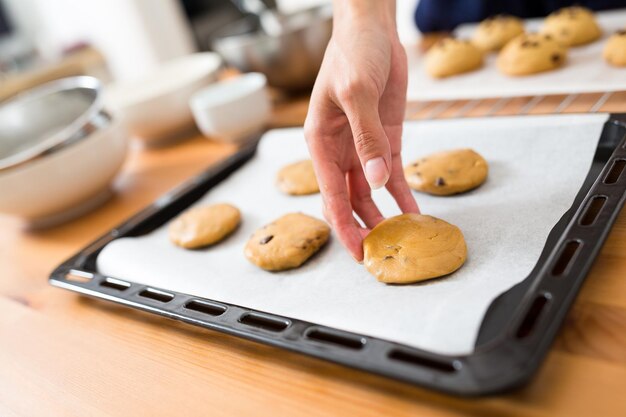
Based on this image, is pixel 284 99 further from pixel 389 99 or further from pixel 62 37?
pixel 62 37

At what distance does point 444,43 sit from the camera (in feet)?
4.67

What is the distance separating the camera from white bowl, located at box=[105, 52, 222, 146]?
1.49 metres

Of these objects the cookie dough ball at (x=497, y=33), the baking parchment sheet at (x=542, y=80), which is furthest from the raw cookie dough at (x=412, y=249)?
the cookie dough ball at (x=497, y=33)

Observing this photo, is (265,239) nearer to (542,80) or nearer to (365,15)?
(365,15)

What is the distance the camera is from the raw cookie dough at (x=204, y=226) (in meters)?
0.95

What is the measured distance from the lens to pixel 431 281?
69 centimetres

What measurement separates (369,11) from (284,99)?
35.3 inches

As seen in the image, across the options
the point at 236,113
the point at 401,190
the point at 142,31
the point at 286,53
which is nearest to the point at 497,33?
the point at 286,53

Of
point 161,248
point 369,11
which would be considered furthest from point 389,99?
point 161,248

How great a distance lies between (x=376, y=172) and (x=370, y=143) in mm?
38

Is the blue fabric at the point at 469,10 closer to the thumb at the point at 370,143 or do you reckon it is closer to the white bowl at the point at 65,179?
the white bowl at the point at 65,179

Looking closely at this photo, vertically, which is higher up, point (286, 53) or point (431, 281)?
point (286, 53)

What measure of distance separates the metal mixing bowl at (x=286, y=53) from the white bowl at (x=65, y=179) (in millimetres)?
433

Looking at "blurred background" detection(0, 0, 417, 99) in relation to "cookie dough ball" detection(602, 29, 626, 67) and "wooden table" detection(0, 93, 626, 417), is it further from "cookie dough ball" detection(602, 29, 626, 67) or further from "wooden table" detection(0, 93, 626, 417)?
"wooden table" detection(0, 93, 626, 417)
